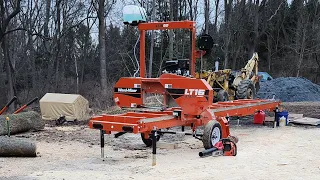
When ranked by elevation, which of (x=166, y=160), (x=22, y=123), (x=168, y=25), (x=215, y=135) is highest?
(x=168, y=25)

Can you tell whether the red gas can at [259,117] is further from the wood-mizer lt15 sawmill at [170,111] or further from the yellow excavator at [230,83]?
the wood-mizer lt15 sawmill at [170,111]

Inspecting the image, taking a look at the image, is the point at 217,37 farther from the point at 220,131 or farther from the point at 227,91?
the point at 220,131

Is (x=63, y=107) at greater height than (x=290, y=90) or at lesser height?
lesser

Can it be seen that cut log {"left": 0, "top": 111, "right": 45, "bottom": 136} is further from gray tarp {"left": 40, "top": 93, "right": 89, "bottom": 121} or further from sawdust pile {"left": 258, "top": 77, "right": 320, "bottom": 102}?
sawdust pile {"left": 258, "top": 77, "right": 320, "bottom": 102}

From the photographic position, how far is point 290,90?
23.5 metres

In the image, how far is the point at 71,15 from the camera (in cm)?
3347

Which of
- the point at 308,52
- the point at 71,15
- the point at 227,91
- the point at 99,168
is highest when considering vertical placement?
the point at 71,15

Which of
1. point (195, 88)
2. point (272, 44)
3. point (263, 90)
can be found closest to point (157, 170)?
point (195, 88)

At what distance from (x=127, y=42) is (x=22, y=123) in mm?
23390

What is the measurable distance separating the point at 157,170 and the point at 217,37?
3202cm

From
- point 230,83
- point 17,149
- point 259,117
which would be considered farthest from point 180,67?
point 230,83

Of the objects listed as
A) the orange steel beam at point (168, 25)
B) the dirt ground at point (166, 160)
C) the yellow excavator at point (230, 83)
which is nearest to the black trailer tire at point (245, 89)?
the yellow excavator at point (230, 83)

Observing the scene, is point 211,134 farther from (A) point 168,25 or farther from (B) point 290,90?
(B) point 290,90

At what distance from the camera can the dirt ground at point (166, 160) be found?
7.26 meters
